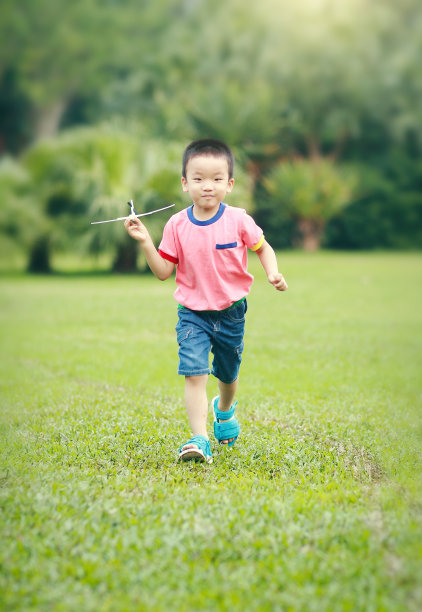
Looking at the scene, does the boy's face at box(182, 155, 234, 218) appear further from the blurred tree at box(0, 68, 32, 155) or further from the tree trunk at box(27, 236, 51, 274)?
the blurred tree at box(0, 68, 32, 155)

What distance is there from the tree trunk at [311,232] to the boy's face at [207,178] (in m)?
19.1

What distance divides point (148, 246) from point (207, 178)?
1.43 ft

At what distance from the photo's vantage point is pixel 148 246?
11.0 feet

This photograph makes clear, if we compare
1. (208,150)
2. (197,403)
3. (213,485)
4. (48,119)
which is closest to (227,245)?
(208,150)

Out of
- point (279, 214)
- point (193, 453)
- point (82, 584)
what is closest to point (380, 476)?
point (193, 453)

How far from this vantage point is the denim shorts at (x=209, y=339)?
3.38 m

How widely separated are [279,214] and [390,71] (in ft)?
23.2

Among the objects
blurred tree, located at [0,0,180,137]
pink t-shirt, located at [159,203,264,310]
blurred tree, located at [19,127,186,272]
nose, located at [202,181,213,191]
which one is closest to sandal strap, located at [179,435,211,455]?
pink t-shirt, located at [159,203,264,310]

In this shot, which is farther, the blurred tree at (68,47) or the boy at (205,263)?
the blurred tree at (68,47)

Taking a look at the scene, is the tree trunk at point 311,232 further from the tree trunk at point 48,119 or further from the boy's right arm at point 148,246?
the tree trunk at point 48,119

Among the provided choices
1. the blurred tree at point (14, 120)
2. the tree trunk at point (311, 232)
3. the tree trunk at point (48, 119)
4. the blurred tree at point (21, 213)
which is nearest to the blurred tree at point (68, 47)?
the tree trunk at point (48, 119)

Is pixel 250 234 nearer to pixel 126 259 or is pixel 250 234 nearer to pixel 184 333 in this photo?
pixel 184 333

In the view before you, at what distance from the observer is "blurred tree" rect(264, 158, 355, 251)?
68.1ft

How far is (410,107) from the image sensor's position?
24.3m
